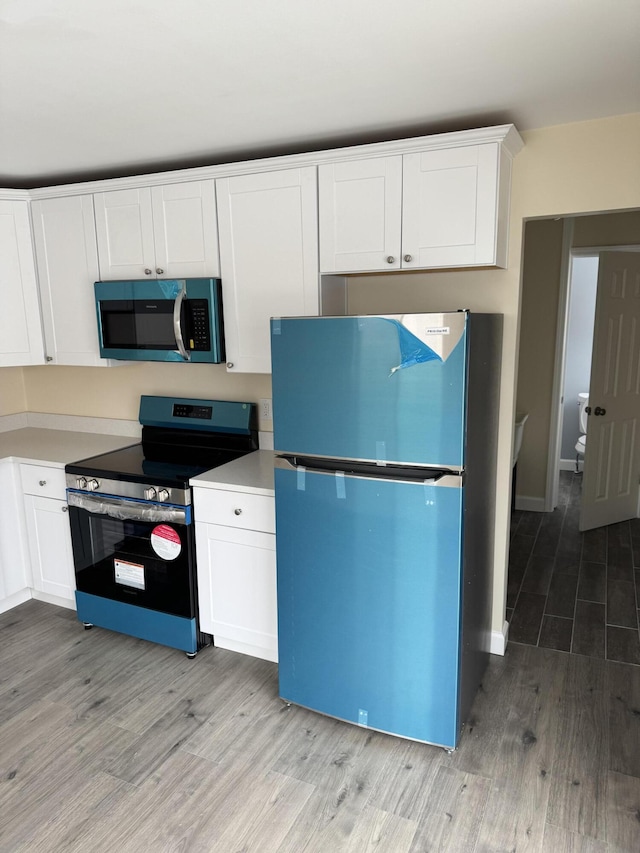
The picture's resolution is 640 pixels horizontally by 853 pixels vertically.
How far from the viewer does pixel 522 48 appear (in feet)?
5.67

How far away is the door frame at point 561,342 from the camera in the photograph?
15.3 feet

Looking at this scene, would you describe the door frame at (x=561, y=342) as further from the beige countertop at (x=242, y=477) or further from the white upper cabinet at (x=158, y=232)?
the white upper cabinet at (x=158, y=232)

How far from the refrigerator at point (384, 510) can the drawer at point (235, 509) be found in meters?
0.23

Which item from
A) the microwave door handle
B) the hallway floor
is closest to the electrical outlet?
the microwave door handle

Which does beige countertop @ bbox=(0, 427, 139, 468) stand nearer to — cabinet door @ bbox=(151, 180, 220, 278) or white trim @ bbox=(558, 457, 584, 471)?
cabinet door @ bbox=(151, 180, 220, 278)

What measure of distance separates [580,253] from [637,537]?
2.21 metres

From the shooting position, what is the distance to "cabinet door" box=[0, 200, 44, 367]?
329cm

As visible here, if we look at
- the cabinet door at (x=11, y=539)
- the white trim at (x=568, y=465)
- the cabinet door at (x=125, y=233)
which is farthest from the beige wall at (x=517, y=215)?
the white trim at (x=568, y=465)

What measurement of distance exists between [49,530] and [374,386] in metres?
2.13

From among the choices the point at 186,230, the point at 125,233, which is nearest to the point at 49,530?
the point at 125,233

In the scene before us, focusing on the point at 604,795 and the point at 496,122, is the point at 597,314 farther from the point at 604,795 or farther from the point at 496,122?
the point at 604,795

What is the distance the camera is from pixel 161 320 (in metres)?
2.98


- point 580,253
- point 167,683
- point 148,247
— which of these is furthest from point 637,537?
point 148,247

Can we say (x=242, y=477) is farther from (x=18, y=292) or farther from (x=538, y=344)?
(x=538, y=344)
